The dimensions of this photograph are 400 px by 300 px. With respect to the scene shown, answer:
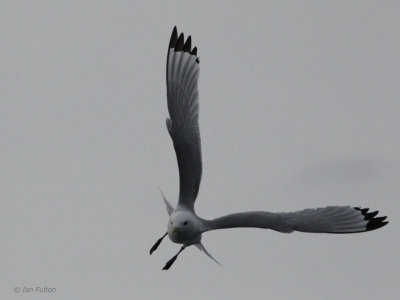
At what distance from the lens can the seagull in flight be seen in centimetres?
1220

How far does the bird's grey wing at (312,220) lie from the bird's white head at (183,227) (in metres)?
0.36

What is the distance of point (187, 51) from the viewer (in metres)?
12.8

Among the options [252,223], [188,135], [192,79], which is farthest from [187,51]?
[252,223]

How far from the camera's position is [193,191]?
12.3 metres

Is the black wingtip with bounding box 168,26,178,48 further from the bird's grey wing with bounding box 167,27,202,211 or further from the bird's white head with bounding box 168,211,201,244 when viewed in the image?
the bird's white head with bounding box 168,211,201,244

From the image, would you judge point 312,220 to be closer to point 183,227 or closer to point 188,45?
point 183,227

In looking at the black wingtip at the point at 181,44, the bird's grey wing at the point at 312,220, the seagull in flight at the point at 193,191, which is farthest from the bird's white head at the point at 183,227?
the black wingtip at the point at 181,44

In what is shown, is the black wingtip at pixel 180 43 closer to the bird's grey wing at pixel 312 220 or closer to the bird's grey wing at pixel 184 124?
the bird's grey wing at pixel 184 124

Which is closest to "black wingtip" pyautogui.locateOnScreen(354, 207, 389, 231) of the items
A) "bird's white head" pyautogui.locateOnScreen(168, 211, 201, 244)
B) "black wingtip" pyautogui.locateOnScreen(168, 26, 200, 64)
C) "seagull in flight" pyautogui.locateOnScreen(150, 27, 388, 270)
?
"seagull in flight" pyautogui.locateOnScreen(150, 27, 388, 270)

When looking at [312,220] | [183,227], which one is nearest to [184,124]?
[183,227]

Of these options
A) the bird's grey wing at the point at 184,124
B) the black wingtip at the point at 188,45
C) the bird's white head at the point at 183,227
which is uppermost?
the black wingtip at the point at 188,45

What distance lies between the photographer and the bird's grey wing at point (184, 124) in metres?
12.3

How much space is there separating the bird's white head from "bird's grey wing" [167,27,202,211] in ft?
1.45

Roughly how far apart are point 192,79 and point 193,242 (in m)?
3.23
